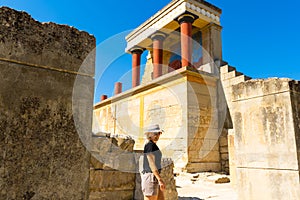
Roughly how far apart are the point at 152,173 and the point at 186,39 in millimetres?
7869

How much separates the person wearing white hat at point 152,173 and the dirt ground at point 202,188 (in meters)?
1.89

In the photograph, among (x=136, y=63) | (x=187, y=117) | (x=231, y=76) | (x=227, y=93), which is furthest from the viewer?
(x=136, y=63)

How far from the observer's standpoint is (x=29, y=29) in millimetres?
1516

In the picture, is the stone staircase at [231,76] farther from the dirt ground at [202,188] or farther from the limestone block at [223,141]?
the dirt ground at [202,188]

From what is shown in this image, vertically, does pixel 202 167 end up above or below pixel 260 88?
below

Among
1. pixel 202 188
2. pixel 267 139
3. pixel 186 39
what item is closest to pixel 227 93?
pixel 186 39

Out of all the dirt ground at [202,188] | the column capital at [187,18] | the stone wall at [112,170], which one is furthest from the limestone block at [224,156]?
the column capital at [187,18]

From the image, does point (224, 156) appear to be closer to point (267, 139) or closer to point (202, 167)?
point (202, 167)

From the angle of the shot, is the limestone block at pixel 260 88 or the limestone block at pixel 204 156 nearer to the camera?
the limestone block at pixel 260 88

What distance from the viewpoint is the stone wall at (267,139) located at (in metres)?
2.76

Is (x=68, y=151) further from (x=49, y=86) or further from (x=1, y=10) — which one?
(x=1, y=10)

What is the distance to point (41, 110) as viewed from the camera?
1507mm

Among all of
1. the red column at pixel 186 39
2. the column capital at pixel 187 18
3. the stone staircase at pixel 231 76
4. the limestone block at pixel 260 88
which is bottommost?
the limestone block at pixel 260 88

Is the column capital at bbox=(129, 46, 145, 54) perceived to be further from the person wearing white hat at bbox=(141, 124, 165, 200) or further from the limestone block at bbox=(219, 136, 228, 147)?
the person wearing white hat at bbox=(141, 124, 165, 200)
